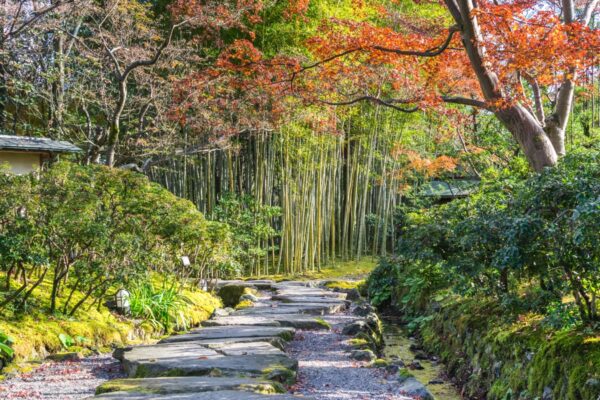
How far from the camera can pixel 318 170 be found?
46.8 ft

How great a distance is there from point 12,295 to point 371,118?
1052 centimetres

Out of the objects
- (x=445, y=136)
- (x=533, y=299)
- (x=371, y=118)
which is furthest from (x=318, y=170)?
(x=533, y=299)

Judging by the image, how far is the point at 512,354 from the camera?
4.25 metres

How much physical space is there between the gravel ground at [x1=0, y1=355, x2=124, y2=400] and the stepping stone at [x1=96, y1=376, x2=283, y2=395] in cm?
63

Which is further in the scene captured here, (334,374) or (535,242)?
(334,374)

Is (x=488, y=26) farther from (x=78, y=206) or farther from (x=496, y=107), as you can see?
(x=78, y=206)

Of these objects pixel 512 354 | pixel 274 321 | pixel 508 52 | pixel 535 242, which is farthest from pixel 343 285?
pixel 535 242

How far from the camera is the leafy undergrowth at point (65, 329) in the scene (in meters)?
5.12

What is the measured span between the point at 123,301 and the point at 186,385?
134 inches

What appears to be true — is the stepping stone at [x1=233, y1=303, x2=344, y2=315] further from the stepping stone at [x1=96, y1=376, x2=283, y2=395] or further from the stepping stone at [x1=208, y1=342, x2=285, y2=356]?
the stepping stone at [x1=96, y1=376, x2=283, y2=395]

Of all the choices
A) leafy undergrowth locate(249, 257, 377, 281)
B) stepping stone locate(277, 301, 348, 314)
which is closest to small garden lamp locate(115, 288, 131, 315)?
stepping stone locate(277, 301, 348, 314)

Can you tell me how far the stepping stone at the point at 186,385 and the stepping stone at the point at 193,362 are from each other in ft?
1.06

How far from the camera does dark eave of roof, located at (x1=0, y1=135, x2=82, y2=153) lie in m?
9.97

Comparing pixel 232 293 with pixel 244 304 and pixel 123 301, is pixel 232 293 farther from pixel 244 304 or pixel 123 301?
pixel 123 301
